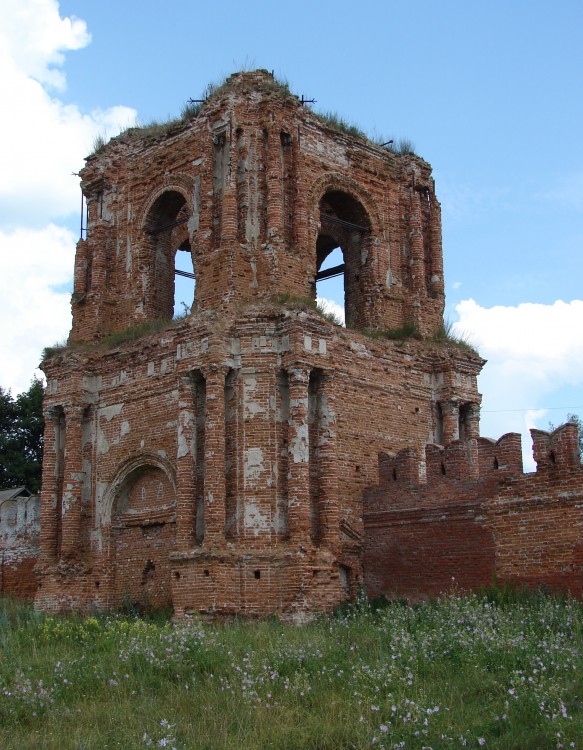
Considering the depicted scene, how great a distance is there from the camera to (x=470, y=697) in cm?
963

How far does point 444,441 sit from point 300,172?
5564mm

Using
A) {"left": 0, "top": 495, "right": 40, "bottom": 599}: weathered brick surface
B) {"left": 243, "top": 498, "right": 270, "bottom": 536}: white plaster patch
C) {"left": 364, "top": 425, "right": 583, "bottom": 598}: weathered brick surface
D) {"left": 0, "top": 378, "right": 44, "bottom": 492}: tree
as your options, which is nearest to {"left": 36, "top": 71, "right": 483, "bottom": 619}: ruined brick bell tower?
{"left": 243, "top": 498, "right": 270, "bottom": 536}: white plaster patch

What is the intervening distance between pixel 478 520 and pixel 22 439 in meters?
20.6

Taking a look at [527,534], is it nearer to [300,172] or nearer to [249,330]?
[249,330]

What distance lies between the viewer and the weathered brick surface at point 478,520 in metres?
13.3

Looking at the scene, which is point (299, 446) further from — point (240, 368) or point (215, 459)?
point (240, 368)

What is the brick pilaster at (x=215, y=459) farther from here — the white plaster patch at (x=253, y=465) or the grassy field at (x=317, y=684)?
the grassy field at (x=317, y=684)

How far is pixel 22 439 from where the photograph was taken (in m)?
31.4

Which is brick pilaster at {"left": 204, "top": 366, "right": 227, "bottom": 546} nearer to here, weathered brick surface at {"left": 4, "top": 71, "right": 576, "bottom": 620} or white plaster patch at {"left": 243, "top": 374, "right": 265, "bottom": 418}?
weathered brick surface at {"left": 4, "top": 71, "right": 576, "bottom": 620}

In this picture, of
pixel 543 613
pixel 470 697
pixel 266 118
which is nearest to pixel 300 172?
pixel 266 118

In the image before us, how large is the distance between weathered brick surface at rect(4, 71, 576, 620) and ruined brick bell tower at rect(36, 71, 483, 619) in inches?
1.4

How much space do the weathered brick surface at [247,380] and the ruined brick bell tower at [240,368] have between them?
0.03 meters

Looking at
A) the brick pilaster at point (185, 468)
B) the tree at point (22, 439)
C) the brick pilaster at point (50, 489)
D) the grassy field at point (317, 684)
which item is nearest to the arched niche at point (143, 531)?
the brick pilaster at point (185, 468)

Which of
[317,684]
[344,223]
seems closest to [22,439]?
[344,223]
